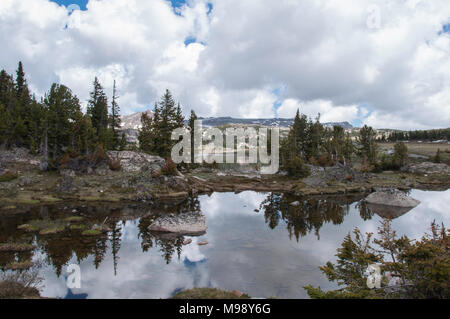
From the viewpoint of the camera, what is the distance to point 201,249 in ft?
75.2

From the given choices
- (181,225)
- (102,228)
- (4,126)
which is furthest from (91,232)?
(4,126)

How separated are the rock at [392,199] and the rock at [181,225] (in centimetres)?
3204

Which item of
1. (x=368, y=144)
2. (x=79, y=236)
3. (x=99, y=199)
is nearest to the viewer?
(x=79, y=236)

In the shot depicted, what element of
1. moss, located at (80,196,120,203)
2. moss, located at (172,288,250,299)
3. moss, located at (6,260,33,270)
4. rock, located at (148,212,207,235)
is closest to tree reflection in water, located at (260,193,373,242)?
rock, located at (148,212,207,235)

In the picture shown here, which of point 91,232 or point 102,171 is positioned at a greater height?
point 102,171

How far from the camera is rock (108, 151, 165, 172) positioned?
54.3m

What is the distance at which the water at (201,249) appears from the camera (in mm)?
16781

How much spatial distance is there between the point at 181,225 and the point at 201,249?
5.65 meters

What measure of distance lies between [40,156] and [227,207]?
142 feet

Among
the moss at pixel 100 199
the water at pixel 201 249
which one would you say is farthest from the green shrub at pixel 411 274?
the moss at pixel 100 199

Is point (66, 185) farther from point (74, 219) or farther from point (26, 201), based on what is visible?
point (74, 219)

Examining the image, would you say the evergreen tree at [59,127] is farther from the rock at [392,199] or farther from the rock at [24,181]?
the rock at [392,199]

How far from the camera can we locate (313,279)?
17688mm

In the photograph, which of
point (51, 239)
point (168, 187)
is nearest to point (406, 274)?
point (51, 239)
